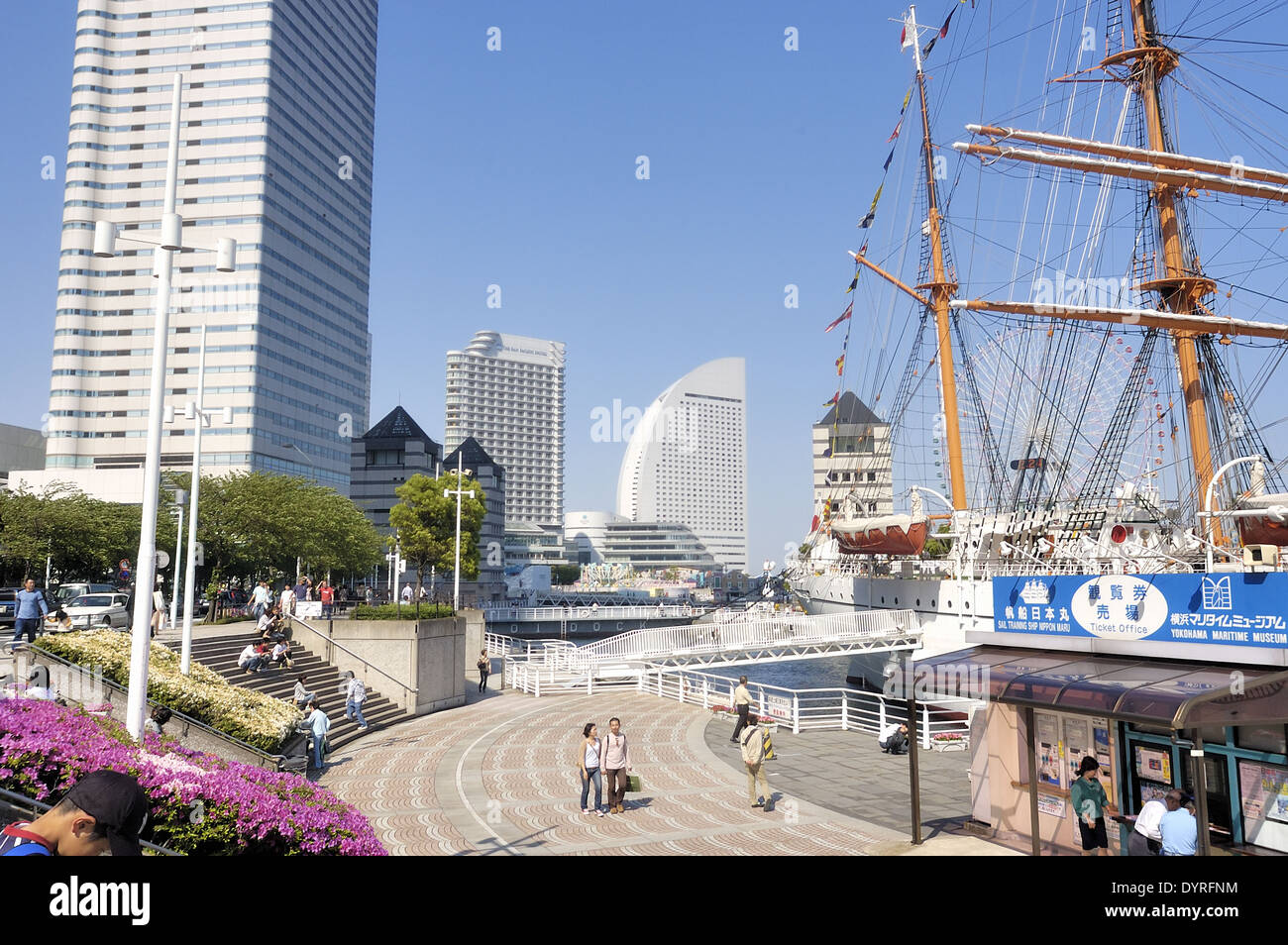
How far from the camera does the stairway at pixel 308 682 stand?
22016 mm

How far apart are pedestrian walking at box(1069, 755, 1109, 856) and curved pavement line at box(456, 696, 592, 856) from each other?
7544mm

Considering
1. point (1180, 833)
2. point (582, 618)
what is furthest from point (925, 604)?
point (582, 618)

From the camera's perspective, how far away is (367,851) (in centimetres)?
870

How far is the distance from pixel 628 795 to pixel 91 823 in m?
12.8

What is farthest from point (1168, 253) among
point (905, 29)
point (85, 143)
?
point (85, 143)

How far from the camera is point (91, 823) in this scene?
14.4 feet

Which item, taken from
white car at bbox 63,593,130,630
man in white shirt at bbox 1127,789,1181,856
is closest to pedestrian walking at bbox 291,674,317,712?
white car at bbox 63,593,130,630

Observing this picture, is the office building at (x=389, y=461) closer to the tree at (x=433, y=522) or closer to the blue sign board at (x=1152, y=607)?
the tree at (x=433, y=522)

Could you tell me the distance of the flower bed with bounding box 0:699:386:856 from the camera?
25.6 feet

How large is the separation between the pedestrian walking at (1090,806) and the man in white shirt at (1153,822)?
1.00 meters

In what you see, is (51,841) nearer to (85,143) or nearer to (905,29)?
(905,29)

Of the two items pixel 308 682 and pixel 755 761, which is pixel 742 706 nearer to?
pixel 755 761

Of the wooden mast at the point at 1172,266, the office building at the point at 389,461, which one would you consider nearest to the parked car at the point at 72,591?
the wooden mast at the point at 1172,266
